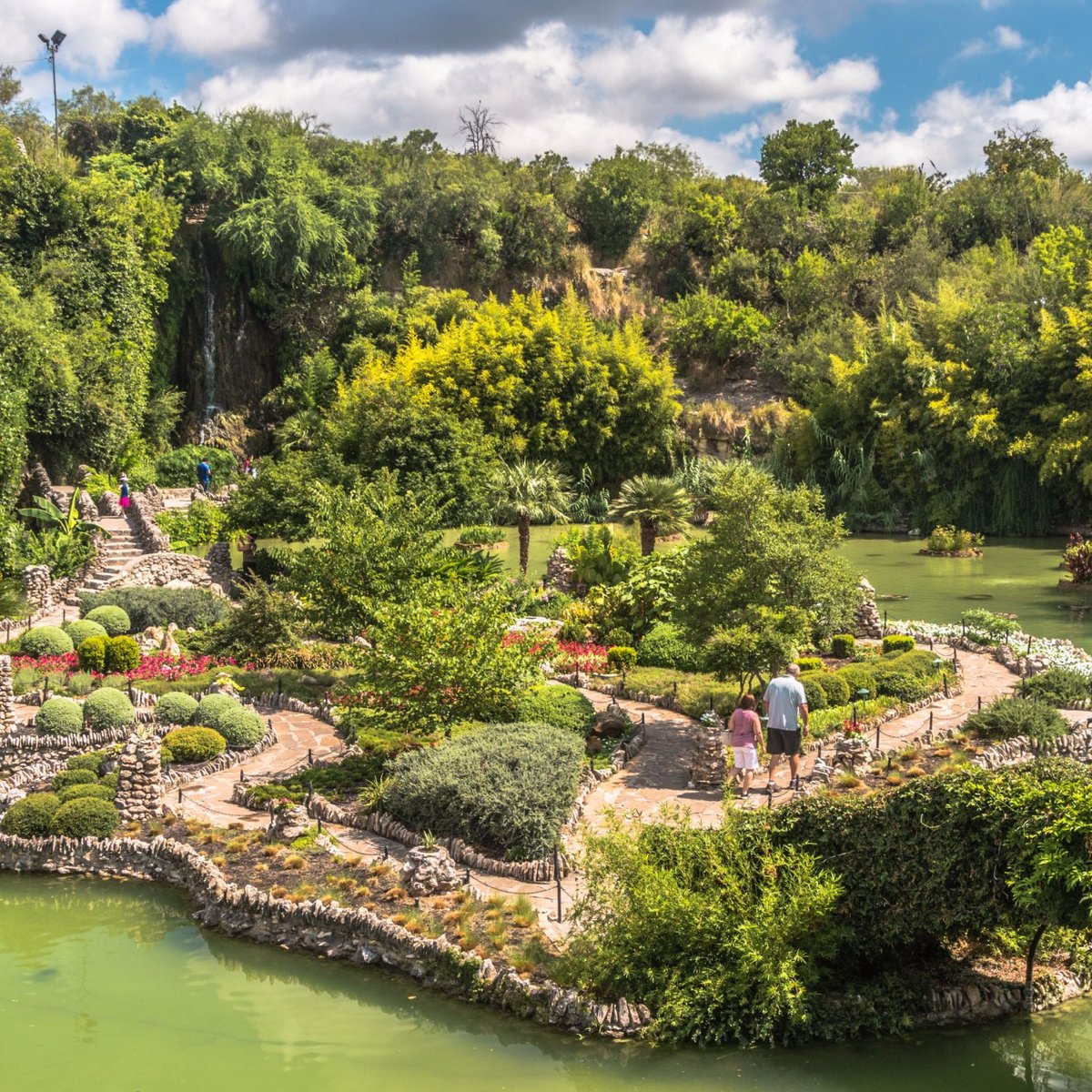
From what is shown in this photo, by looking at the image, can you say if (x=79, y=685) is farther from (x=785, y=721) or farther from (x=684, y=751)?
(x=785, y=721)

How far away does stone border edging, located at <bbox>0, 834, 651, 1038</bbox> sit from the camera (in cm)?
1138

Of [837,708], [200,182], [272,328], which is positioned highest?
[200,182]

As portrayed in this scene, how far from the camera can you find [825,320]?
2069 inches

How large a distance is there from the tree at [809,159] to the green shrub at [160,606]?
42.7 m

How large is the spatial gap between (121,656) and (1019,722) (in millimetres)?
15231

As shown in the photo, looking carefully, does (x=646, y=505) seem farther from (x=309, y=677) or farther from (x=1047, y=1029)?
(x=1047, y=1029)

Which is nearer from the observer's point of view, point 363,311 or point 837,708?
point 837,708

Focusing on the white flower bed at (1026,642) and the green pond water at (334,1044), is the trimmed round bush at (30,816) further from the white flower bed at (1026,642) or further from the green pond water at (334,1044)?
the white flower bed at (1026,642)

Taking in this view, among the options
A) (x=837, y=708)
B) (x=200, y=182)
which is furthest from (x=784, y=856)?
(x=200, y=182)

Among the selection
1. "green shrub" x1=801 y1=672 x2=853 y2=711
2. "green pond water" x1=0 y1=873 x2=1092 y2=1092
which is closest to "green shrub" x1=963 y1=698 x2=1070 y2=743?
"green shrub" x1=801 y1=672 x2=853 y2=711

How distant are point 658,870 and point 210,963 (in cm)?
496

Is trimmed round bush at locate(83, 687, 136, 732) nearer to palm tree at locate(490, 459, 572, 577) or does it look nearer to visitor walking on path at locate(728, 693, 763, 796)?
visitor walking on path at locate(728, 693, 763, 796)

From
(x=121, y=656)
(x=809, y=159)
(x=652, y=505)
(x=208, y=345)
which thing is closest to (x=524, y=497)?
(x=652, y=505)

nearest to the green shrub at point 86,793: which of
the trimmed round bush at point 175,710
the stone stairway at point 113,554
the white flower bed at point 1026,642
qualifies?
the trimmed round bush at point 175,710
